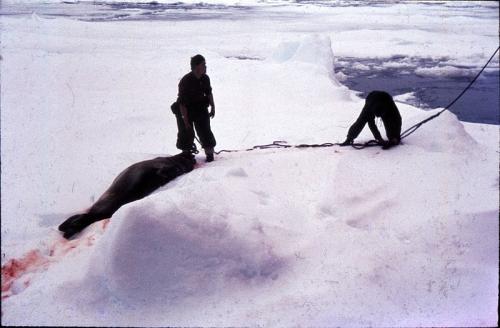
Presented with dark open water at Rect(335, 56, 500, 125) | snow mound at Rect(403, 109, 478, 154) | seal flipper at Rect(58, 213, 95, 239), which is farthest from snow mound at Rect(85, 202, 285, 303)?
dark open water at Rect(335, 56, 500, 125)

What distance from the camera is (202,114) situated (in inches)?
189

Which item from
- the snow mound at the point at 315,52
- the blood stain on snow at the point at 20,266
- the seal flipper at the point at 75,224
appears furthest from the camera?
the snow mound at the point at 315,52

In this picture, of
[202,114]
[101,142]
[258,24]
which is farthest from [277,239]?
[258,24]

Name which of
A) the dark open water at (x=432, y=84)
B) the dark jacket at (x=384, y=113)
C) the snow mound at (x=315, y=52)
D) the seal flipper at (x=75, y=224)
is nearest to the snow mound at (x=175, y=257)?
the seal flipper at (x=75, y=224)

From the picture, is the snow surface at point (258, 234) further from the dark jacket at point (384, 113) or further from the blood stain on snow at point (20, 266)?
the dark jacket at point (384, 113)

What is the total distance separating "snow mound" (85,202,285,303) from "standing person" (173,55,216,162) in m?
1.91

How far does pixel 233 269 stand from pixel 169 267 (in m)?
0.48

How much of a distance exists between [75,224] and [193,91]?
6.39 feet

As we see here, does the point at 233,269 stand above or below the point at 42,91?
below

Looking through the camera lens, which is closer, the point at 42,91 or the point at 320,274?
the point at 320,274

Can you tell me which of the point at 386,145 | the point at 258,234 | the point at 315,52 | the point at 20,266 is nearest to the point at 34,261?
the point at 20,266

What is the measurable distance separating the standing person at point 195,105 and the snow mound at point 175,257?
1.91 m

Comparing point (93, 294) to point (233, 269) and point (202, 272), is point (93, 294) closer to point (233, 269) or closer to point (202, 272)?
point (202, 272)

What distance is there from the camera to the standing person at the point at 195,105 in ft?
14.8
